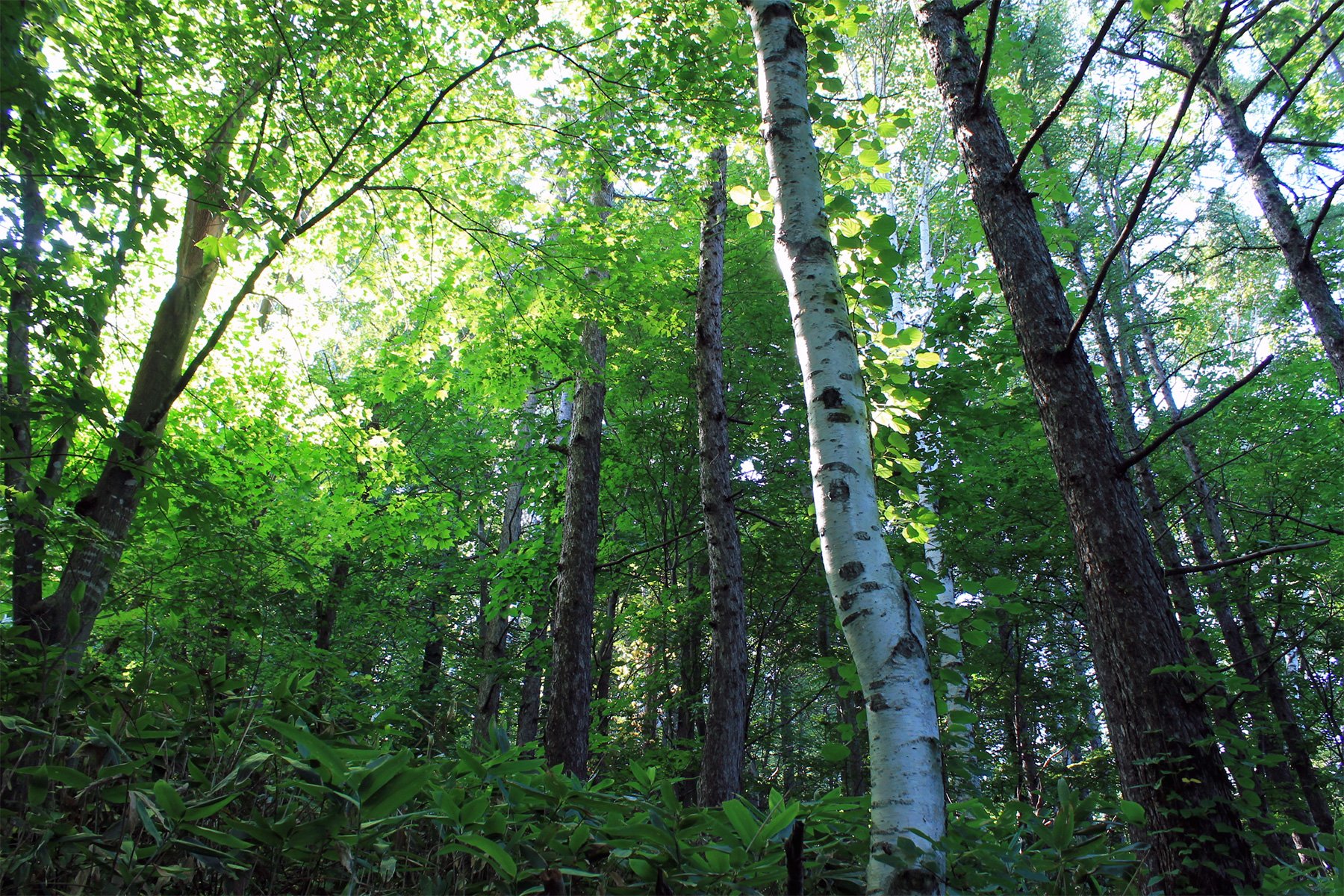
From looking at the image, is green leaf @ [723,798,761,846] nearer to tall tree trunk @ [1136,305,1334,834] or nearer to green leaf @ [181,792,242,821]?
green leaf @ [181,792,242,821]

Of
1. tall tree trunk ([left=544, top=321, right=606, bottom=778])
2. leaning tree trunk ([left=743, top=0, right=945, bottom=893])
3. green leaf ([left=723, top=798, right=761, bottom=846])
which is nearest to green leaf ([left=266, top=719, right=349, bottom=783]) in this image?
green leaf ([left=723, top=798, right=761, bottom=846])

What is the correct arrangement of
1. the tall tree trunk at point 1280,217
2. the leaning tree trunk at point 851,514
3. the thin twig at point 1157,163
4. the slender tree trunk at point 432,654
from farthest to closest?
the slender tree trunk at point 432,654
the tall tree trunk at point 1280,217
the thin twig at point 1157,163
the leaning tree trunk at point 851,514

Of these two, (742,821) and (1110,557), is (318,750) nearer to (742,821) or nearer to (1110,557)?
(742,821)

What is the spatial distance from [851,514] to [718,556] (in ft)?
12.8

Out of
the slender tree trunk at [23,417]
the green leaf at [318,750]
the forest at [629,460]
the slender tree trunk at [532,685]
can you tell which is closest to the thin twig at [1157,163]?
the forest at [629,460]

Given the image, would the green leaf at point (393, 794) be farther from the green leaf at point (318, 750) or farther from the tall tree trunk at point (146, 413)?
the tall tree trunk at point (146, 413)

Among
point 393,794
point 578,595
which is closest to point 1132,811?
point 393,794

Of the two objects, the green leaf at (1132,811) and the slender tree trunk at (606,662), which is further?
the slender tree trunk at (606,662)

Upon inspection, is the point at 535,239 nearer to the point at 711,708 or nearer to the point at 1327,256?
the point at 711,708

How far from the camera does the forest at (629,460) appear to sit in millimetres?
1338

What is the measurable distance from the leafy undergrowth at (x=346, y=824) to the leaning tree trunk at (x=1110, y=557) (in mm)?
934

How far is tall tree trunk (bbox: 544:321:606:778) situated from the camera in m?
5.62

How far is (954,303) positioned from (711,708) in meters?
3.69

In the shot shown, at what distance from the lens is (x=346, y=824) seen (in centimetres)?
100
